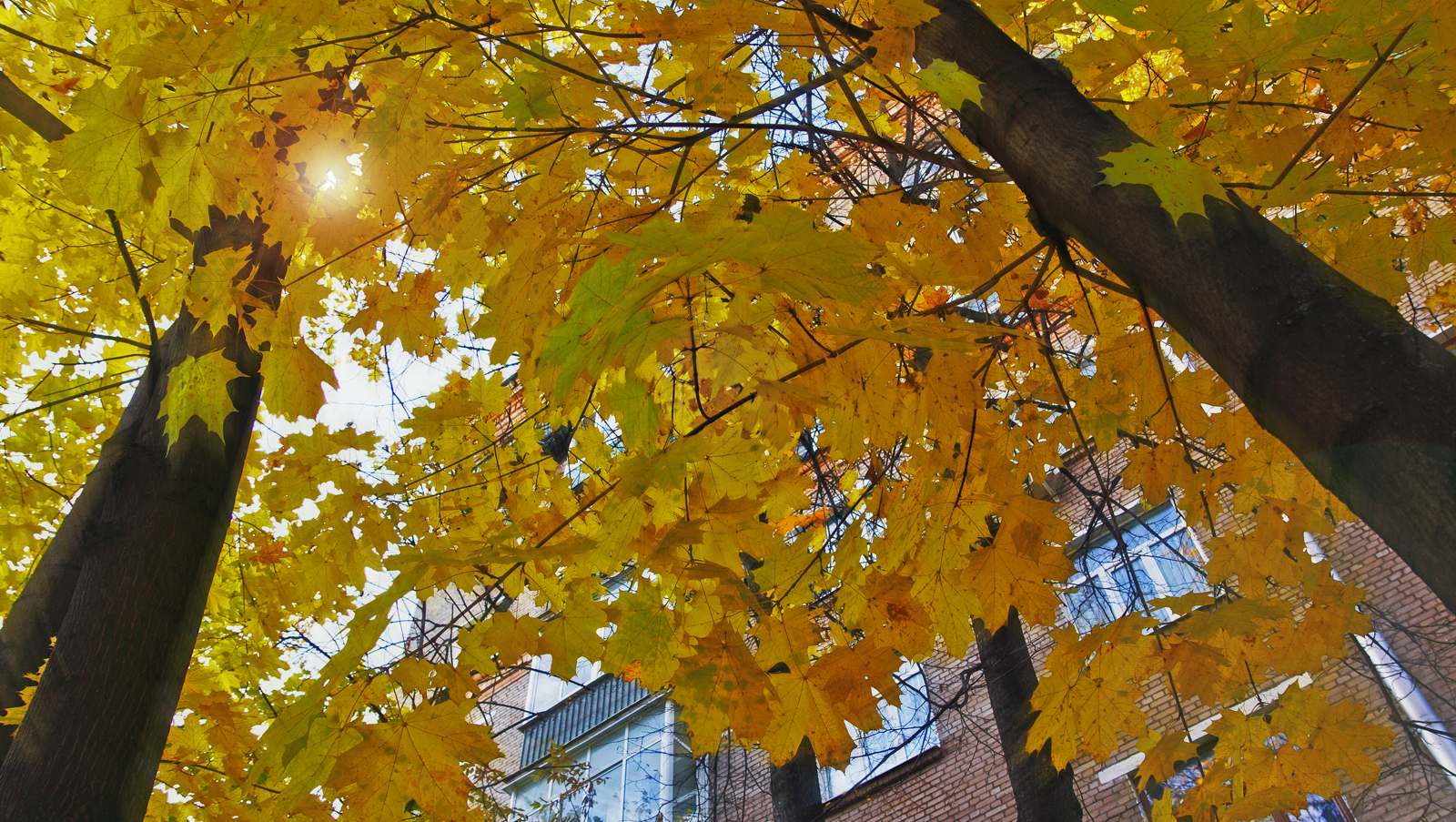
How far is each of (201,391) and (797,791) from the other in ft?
13.9

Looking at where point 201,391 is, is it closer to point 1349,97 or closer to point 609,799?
point 1349,97

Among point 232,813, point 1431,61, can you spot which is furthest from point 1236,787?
point 232,813

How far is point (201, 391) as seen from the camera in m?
2.52

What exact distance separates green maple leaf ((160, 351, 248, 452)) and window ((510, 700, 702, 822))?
7.21 m

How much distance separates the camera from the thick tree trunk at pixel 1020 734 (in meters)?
3.57

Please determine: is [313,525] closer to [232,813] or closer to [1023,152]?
[232,813]

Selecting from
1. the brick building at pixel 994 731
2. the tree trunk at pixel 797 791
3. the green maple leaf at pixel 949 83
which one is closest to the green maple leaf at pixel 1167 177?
the green maple leaf at pixel 949 83

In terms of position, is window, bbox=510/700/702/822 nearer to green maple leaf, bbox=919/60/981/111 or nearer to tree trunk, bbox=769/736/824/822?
tree trunk, bbox=769/736/824/822

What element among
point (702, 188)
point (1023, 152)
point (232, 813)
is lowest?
point (232, 813)

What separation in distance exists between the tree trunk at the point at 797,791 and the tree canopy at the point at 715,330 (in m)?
2.80

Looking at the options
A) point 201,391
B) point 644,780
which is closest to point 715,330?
point 201,391

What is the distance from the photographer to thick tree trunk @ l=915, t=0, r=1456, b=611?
1058 millimetres

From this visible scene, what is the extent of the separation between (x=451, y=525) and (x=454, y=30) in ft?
5.94

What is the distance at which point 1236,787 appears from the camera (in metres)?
2.48
